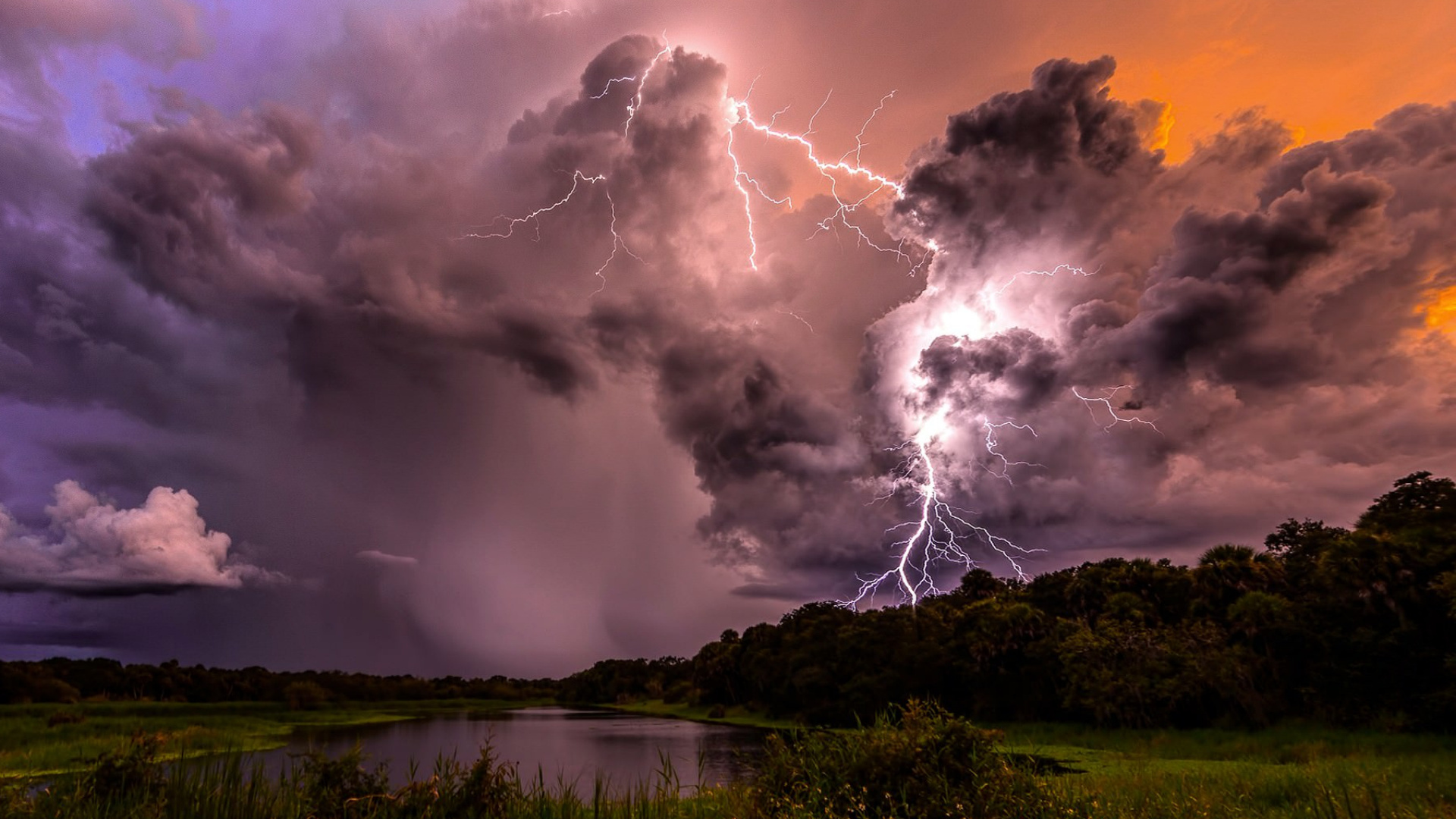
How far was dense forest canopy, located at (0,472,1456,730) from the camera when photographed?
36969 millimetres

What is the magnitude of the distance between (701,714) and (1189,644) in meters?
83.9

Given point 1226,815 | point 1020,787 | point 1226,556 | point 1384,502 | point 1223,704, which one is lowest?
point 1223,704

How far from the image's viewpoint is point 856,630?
7512cm

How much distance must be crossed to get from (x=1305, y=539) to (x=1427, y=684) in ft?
80.8

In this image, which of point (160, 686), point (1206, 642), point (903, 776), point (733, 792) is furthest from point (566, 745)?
point (160, 686)

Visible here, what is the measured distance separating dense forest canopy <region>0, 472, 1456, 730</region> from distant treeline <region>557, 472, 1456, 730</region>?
119 millimetres

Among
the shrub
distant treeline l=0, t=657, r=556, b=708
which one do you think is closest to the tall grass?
the shrub

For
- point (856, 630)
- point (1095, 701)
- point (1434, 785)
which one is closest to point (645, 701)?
point (856, 630)

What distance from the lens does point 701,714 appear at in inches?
4466

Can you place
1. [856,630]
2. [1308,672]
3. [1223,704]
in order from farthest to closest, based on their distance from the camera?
[856,630]
[1223,704]
[1308,672]

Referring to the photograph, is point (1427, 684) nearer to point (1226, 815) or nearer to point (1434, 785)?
point (1434, 785)

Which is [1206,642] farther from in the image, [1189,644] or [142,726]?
[142,726]

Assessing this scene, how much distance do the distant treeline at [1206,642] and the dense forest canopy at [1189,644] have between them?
0.39 feet

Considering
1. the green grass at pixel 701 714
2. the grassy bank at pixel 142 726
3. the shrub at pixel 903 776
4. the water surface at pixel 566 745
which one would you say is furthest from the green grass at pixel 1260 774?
the green grass at pixel 701 714
